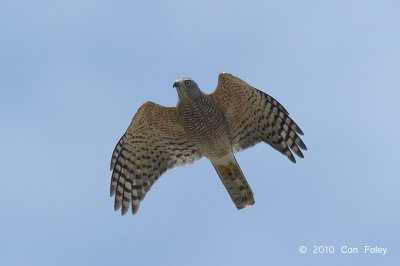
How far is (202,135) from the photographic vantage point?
478 inches

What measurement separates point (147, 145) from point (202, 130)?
139 cm

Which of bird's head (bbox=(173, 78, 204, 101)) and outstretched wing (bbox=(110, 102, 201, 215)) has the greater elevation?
bird's head (bbox=(173, 78, 204, 101))

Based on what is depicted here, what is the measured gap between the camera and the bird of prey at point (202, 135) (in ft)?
39.3

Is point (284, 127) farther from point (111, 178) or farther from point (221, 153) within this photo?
point (111, 178)

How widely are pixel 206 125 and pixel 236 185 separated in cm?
142

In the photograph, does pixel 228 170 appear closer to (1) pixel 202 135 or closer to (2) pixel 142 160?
(1) pixel 202 135

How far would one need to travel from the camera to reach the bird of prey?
39.3 ft

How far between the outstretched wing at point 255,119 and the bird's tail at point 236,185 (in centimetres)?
42

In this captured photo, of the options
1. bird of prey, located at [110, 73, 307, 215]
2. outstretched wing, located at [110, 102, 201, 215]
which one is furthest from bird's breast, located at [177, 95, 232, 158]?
outstretched wing, located at [110, 102, 201, 215]

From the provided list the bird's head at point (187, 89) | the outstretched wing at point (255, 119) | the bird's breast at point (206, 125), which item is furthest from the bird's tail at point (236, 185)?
the bird's head at point (187, 89)

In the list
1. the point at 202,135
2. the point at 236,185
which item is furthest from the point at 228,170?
the point at 202,135

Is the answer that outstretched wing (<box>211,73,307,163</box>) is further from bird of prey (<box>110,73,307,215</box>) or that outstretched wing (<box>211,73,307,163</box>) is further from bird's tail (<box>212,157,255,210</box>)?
bird's tail (<box>212,157,255,210</box>)

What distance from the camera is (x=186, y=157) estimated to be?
508 inches

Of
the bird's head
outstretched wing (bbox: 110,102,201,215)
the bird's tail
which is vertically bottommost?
the bird's tail
